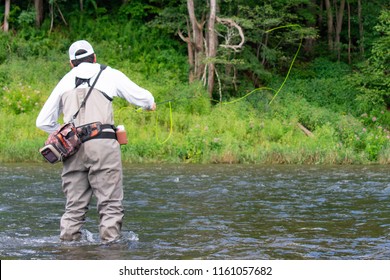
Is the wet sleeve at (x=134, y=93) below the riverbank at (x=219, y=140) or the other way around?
the other way around

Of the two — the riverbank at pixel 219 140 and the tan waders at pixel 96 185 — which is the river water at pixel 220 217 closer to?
the tan waders at pixel 96 185

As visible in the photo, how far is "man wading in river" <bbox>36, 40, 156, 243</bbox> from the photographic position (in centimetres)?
738

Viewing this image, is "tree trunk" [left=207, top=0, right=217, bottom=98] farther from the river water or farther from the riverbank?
the river water

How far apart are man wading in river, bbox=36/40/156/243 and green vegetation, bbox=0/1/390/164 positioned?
1054cm

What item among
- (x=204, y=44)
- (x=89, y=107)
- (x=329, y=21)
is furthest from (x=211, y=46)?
(x=89, y=107)

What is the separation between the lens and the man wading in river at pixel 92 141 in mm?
7375

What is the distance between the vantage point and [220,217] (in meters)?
9.43

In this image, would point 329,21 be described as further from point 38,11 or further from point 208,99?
point 38,11

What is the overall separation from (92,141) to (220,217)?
261 centimetres

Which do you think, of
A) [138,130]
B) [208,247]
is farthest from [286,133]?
[208,247]

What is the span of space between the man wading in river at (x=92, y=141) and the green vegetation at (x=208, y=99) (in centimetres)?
1054

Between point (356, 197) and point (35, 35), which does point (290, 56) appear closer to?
point (35, 35)

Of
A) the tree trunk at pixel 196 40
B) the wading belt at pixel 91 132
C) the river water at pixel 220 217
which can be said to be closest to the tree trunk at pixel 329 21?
the tree trunk at pixel 196 40

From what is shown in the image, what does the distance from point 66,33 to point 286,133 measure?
10.3 meters
